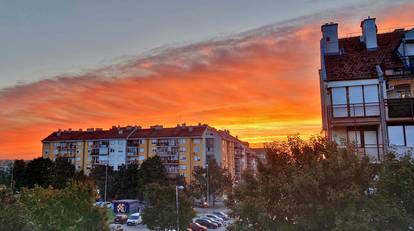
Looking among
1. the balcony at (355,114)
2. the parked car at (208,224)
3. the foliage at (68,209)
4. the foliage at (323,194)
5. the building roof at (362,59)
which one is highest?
the building roof at (362,59)

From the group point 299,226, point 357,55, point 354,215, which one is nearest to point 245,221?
point 299,226

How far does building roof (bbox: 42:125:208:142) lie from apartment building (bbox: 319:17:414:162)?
2742 inches

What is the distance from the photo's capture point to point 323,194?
579 inches

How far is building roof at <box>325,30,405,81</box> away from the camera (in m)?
23.5

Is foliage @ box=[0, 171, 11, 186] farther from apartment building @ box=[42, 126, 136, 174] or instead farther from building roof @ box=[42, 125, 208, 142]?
building roof @ box=[42, 125, 208, 142]

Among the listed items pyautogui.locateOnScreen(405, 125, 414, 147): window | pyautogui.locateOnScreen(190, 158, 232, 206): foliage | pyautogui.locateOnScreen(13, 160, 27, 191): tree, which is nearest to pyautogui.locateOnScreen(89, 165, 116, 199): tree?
pyautogui.locateOnScreen(13, 160, 27, 191): tree

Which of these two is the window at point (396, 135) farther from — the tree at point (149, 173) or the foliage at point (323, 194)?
the tree at point (149, 173)

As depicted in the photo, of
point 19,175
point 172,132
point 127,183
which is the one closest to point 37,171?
point 19,175

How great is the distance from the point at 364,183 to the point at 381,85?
32.6 feet

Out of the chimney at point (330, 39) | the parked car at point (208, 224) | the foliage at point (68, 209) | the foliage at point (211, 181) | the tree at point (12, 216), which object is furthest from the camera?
the foliage at point (211, 181)

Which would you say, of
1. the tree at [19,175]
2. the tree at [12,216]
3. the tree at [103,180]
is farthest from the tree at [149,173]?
the tree at [12,216]

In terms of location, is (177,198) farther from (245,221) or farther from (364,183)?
(364,183)

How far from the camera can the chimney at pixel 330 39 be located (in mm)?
26359

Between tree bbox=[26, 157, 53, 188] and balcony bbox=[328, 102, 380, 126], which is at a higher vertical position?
balcony bbox=[328, 102, 380, 126]
